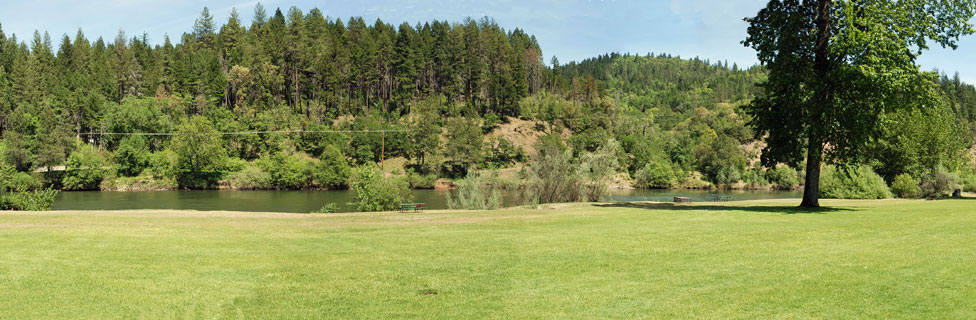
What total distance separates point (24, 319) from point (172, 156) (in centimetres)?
9943

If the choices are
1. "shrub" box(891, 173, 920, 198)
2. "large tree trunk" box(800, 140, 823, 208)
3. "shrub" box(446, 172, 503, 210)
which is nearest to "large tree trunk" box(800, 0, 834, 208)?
"large tree trunk" box(800, 140, 823, 208)

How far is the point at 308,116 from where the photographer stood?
124 meters

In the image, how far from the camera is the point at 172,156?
3888 inches

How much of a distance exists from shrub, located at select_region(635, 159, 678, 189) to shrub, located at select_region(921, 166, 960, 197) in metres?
60.6

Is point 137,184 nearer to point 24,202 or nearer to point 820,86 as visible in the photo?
point 24,202

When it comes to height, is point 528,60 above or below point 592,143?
above

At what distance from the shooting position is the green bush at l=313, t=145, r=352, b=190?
95625mm

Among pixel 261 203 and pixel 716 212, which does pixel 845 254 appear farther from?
pixel 261 203

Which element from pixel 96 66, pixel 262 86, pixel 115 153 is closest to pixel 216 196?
pixel 115 153

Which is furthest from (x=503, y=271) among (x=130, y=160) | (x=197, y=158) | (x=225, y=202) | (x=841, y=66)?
(x=130, y=160)

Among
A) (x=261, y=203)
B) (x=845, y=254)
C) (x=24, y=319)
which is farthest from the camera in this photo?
(x=261, y=203)

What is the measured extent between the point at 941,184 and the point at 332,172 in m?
78.2

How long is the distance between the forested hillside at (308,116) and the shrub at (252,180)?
0.75ft

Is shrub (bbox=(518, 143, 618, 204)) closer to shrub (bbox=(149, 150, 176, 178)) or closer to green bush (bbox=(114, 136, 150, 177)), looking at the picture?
shrub (bbox=(149, 150, 176, 178))
